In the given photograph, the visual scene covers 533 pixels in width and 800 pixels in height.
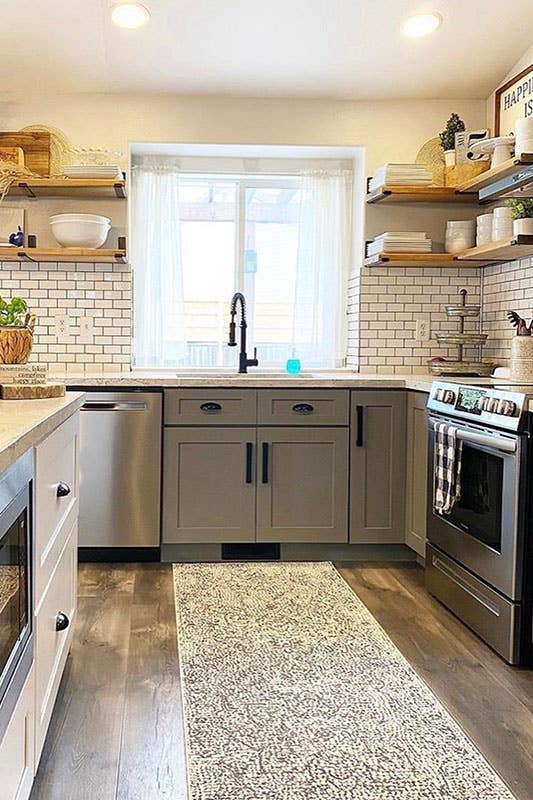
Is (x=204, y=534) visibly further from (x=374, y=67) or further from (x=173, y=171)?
(x=374, y=67)

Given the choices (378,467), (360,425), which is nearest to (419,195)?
(360,425)

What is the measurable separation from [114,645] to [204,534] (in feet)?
3.94

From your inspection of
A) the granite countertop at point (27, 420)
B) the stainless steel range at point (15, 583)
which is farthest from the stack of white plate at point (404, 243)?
the stainless steel range at point (15, 583)

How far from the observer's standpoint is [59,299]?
4562 millimetres

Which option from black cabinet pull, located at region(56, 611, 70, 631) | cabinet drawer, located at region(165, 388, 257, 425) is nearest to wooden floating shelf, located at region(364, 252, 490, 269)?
cabinet drawer, located at region(165, 388, 257, 425)

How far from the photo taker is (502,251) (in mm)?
3957

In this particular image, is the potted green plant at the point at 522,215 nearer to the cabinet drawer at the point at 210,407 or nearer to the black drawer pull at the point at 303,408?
the black drawer pull at the point at 303,408

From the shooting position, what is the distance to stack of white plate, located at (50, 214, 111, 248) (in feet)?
14.0

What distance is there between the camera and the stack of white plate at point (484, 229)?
4164 mm

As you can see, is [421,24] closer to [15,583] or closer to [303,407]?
[303,407]

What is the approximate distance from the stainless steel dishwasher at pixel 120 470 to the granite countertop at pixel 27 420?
4.28 feet

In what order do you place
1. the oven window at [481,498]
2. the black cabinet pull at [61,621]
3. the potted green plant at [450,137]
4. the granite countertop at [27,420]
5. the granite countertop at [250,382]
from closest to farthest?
1. the granite countertop at [27,420]
2. the black cabinet pull at [61,621]
3. the oven window at [481,498]
4. the granite countertop at [250,382]
5. the potted green plant at [450,137]

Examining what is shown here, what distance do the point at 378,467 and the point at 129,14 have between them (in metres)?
2.35

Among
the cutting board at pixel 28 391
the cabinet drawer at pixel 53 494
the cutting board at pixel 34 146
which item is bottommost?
the cabinet drawer at pixel 53 494
